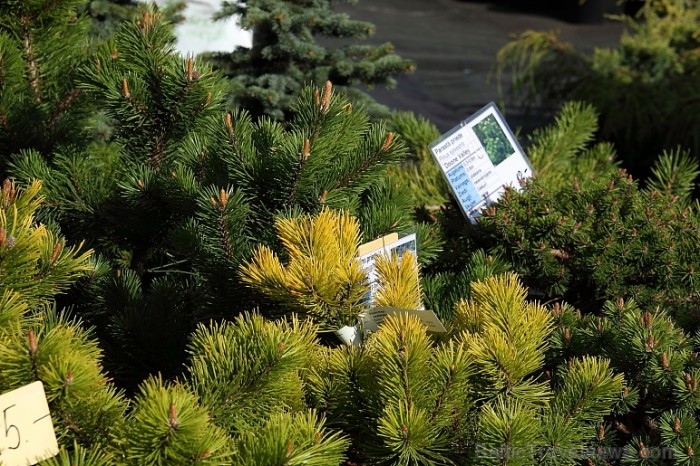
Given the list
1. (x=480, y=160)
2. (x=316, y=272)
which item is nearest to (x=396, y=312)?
(x=316, y=272)

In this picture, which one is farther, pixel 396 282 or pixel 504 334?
pixel 396 282

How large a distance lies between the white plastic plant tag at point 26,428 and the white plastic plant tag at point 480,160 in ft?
4.57

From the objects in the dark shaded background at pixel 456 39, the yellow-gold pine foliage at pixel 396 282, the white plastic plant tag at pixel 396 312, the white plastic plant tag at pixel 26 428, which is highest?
the white plastic plant tag at pixel 26 428

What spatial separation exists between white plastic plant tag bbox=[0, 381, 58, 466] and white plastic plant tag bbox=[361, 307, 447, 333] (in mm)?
603

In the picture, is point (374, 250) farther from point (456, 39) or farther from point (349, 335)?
point (456, 39)

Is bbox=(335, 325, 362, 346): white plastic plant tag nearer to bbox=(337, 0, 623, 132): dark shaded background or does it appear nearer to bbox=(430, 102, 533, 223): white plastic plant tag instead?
bbox=(430, 102, 533, 223): white plastic plant tag

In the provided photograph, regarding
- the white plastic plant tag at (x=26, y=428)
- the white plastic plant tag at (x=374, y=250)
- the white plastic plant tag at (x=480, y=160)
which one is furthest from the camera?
the white plastic plant tag at (x=480, y=160)

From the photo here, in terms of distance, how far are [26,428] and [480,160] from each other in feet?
5.08

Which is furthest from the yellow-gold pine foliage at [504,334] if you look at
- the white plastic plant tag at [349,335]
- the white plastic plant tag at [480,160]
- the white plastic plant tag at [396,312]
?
the white plastic plant tag at [480,160]

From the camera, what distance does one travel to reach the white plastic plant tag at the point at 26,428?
104 cm

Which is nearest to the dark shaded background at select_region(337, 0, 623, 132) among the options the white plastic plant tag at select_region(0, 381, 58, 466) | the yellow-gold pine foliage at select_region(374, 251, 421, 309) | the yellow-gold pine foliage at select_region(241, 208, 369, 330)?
the yellow-gold pine foliage at select_region(374, 251, 421, 309)

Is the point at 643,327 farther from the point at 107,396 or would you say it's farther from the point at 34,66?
the point at 34,66

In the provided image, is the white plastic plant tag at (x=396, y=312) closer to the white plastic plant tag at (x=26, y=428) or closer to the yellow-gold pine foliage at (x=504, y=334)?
the yellow-gold pine foliage at (x=504, y=334)

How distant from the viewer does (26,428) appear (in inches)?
41.9
